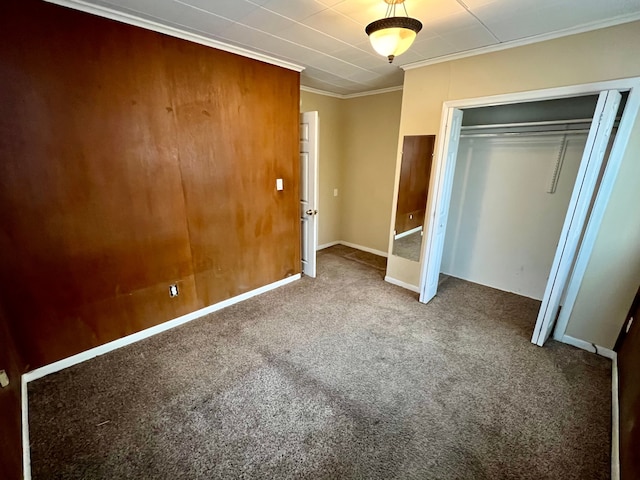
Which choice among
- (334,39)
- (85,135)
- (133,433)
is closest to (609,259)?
(334,39)

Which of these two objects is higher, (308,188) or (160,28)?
(160,28)

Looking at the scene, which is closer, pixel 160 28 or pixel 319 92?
pixel 160 28

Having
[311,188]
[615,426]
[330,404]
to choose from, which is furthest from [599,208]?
[311,188]

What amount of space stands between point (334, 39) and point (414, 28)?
3.38ft

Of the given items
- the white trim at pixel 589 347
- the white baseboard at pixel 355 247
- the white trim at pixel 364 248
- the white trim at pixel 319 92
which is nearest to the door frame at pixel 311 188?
the white trim at pixel 319 92

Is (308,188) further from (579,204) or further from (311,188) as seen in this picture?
(579,204)

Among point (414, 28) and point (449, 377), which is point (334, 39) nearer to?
point (414, 28)

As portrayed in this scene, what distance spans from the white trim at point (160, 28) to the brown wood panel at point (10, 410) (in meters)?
2.16

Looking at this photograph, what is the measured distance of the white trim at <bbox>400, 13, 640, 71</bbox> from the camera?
1.92m

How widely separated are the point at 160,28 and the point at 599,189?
3.78m

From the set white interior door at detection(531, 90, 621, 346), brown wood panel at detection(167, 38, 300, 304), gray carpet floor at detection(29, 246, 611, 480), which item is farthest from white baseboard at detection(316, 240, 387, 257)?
white interior door at detection(531, 90, 621, 346)

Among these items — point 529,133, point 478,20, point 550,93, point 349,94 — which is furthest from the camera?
point 349,94

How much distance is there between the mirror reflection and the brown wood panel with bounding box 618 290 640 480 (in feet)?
6.05

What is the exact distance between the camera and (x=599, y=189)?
7.16 ft
